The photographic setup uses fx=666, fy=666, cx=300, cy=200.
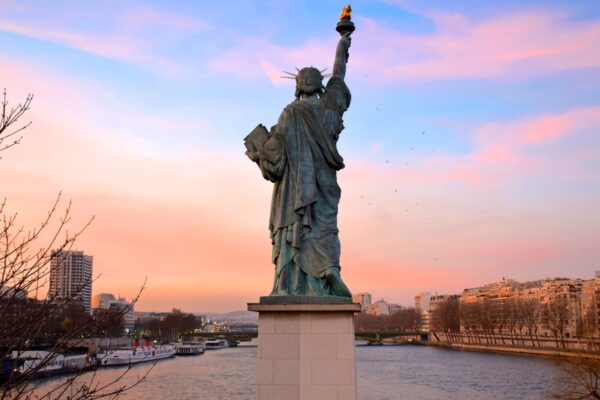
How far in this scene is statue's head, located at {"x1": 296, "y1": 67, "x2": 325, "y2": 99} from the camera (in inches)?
428

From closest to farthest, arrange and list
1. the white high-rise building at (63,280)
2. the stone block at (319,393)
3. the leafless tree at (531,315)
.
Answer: the white high-rise building at (63,280), the stone block at (319,393), the leafless tree at (531,315)

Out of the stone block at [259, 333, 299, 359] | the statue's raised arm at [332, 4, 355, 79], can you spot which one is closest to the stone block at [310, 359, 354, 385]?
the stone block at [259, 333, 299, 359]

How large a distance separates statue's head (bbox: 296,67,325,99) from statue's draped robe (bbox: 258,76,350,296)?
0.20 m

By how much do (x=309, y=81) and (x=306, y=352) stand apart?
434 centimetres

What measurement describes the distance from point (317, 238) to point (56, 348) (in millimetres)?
5085

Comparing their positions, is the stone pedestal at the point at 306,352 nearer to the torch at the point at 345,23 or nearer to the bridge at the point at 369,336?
the torch at the point at 345,23

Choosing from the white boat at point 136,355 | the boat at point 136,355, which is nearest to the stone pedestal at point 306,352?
the boat at point 136,355

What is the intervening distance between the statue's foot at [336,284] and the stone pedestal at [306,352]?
1.18 feet

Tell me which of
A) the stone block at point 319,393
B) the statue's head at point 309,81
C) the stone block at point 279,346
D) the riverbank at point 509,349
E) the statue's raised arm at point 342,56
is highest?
the statue's raised arm at point 342,56

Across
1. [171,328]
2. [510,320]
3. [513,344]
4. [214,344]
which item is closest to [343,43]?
[513,344]

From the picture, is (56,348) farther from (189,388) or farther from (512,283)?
(512,283)

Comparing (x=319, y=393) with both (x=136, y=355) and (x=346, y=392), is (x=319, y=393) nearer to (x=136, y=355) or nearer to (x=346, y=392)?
(x=346, y=392)

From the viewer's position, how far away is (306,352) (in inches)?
372

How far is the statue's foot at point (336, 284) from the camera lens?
9.86 metres
